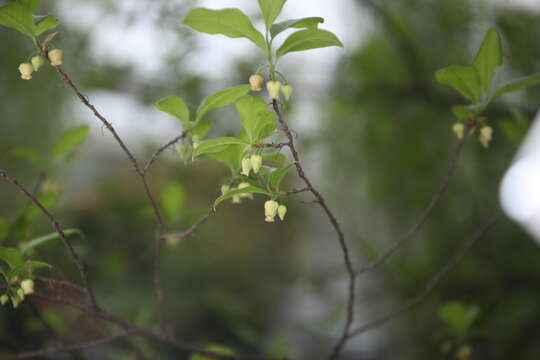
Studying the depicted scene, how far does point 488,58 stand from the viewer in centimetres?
44

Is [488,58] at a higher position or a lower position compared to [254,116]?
higher

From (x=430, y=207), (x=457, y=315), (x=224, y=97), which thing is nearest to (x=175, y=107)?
(x=224, y=97)

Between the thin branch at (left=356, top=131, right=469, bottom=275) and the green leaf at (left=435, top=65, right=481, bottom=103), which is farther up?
the green leaf at (left=435, top=65, right=481, bottom=103)

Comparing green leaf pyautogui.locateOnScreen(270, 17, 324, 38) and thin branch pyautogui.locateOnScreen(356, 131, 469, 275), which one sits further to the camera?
thin branch pyautogui.locateOnScreen(356, 131, 469, 275)

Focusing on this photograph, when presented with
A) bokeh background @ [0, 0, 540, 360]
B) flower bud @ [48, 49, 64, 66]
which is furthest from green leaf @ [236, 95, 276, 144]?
bokeh background @ [0, 0, 540, 360]

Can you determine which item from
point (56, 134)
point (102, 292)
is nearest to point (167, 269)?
point (102, 292)

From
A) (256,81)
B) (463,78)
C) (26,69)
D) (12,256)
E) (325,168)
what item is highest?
(325,168)

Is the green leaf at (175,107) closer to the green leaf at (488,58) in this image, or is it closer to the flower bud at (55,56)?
the flower bud at (55,56)

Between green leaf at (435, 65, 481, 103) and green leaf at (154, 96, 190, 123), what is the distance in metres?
0.27

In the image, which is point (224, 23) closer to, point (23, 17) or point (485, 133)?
point (23, 17)

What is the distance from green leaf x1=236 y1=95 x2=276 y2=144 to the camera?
39 centimetres

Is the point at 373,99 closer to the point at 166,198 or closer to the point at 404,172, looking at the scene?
the point at 404,172

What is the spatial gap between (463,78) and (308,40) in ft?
0.61

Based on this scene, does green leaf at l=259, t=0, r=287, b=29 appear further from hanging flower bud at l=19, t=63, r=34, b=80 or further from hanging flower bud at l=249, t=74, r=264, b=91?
hanging flower bud at l=19, t=63, r=34, b=80
